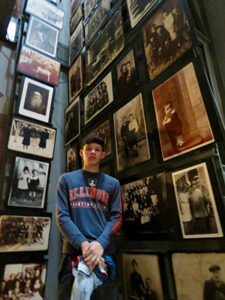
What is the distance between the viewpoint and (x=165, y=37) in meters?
2.12

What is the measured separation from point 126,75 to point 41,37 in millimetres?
2215

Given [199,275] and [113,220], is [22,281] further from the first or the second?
[199,275]

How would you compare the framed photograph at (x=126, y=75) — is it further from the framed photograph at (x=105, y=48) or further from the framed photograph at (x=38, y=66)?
the framed photograph at (x=38, y=66)

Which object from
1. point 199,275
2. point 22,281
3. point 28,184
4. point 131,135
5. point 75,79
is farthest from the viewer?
point 75,79

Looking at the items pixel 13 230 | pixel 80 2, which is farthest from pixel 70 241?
pixel 80 2

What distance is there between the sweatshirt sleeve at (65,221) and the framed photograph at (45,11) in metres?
3.63

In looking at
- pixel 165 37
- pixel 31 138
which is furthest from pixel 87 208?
pixel 31 138

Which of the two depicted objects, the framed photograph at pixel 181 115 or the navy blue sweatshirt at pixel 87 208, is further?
the framed photograph at pixel 181 115

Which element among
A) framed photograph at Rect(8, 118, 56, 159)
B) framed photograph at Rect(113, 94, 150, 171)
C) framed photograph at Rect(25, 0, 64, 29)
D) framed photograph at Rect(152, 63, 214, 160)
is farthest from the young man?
framed photograph at Rect(25, 0, 64, 29)

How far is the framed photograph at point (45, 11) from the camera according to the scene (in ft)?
13.2

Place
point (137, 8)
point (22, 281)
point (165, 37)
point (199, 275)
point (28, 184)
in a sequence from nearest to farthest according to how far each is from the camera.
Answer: point (199, 275), point (165, 37), point (22, 281), point (137, 8), point (28, 184)

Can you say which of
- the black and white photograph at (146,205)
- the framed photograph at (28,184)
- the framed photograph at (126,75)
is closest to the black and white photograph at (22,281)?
the framed photograph at (28,184)

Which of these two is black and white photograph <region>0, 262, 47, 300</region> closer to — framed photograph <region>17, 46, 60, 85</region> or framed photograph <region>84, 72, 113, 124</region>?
framed photograph <region>84, 72, 113, 124</region>

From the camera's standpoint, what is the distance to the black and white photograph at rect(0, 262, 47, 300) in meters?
2.42
